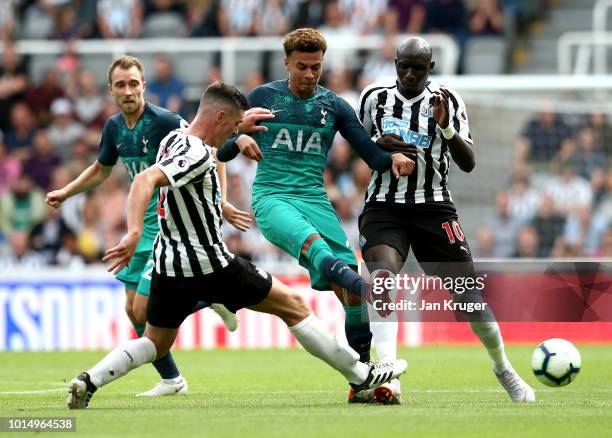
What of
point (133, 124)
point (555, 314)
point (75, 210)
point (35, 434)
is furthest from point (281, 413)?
point (75, 210)

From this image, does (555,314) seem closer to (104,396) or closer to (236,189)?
(236,189)

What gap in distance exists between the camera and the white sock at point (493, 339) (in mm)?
8641

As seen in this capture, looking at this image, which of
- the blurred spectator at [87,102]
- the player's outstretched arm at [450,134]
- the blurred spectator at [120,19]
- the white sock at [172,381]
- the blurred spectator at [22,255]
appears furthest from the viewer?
the blurred spectator at [120,19]

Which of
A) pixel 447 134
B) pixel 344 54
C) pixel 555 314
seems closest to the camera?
pixel 447 134

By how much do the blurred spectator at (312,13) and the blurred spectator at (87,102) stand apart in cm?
336

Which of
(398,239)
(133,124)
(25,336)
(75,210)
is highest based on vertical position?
(133,124)

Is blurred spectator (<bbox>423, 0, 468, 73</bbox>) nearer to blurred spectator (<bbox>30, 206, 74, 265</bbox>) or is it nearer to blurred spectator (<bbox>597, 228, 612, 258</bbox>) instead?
blurred spectator (<bbox>597, 228, 612, 258</bbox>)

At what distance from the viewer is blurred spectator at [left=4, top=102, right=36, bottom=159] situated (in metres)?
19.7

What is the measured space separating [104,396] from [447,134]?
3270 mm

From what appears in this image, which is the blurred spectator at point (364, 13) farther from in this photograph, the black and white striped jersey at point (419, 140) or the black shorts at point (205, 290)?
the black shorts at point (205, 290)

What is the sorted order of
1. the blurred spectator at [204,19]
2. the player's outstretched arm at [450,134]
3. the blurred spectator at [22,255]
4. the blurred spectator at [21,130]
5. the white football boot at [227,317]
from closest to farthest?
the player's outstretched arm at [450,134], the white football boot at [227,317], the blurred spectator at [22,255], the blurred spectator at [21,130], the blurred spectator at [204,19]

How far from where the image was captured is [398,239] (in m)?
8.78

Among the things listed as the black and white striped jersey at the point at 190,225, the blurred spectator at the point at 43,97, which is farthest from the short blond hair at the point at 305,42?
the blurred spectator at the point at 43,97

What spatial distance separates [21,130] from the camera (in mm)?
19844
